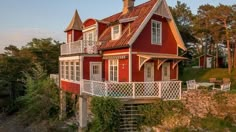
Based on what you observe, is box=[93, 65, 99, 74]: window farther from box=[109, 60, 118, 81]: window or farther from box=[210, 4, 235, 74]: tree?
box=[210, 4, 235, 74]: tree

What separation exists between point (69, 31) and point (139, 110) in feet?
45.5

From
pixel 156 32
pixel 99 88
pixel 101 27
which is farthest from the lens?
pixel 101 27

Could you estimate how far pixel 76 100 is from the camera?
19.5 meters

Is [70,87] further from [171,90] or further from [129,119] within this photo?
[171,90]

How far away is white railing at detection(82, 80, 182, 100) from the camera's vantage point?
510 inches

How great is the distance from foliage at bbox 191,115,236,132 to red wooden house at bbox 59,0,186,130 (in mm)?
1977

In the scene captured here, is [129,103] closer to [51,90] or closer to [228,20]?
[51,90]

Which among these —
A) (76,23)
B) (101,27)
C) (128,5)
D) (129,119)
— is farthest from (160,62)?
(76,23)

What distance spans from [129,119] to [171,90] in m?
3.02

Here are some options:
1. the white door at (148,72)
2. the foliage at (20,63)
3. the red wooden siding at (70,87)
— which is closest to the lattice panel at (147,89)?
the white door at (148,72)

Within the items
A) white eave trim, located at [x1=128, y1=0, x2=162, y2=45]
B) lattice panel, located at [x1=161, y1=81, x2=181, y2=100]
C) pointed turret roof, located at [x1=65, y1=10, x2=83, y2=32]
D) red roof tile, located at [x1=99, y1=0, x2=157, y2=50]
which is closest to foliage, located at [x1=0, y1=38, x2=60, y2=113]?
pointed turret roof, located at [x1=65, y1=10, x2=83, y2=32]

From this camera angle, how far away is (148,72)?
659 inches

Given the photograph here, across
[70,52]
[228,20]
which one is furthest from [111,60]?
[228,20]

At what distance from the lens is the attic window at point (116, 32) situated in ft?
56.3
